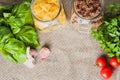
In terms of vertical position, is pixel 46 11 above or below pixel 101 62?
above

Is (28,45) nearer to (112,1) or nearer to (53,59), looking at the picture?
(53,59)

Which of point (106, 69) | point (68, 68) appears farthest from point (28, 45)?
point (106, 69)

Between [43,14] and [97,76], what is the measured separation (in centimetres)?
26

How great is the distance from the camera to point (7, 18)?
1177 mm

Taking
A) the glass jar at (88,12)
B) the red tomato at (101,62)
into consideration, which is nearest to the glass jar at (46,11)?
the glass jar at (88,12)

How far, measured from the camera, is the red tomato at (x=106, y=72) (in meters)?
1.15

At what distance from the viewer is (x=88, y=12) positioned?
3.68ft

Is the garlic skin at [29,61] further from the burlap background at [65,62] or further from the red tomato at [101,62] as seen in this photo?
the red tomato at [101,62]

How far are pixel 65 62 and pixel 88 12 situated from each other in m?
0.19

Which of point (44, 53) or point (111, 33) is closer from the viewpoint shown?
point (111, 33)

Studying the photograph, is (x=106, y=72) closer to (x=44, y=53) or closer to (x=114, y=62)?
(x=114, y=62)

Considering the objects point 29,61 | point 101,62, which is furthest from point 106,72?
point 29,61

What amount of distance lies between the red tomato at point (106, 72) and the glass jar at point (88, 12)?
5.4 inches

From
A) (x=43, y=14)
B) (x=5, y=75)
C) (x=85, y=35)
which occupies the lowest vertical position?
(x=5, y=75)
